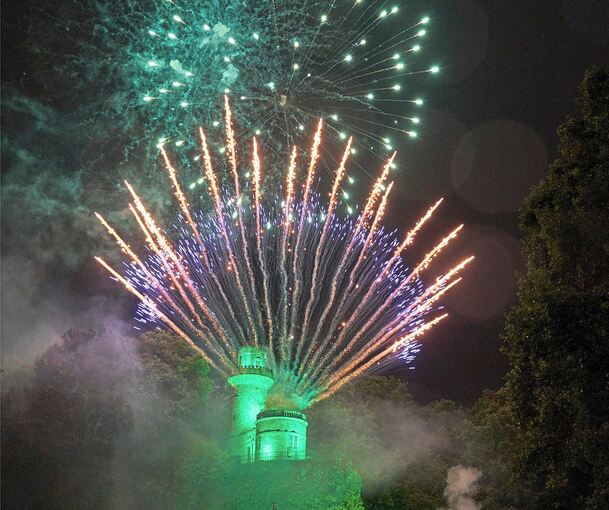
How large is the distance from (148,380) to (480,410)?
22500 mm

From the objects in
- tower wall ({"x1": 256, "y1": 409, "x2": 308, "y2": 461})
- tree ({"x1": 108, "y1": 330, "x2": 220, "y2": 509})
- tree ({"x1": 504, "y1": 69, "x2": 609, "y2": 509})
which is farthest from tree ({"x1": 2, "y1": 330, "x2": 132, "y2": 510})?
tree ({"x1": 504, "y1": 69, "x2": 609, "y2": 509})

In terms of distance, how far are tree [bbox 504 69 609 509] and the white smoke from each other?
16223 mm

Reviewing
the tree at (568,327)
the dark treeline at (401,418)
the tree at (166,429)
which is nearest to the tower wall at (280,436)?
the dark treeline at (401,418)

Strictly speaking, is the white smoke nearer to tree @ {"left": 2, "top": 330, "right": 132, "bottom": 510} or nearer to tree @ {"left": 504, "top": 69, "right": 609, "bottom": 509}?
tree @ {"left": 504, "top": 69, "right": 609, "bottom": 509}

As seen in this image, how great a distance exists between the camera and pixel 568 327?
1783 centimetres

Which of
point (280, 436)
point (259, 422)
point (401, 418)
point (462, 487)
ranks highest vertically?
point (401, 418)

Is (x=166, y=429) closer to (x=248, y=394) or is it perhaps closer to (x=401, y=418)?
(x=248, y=394)

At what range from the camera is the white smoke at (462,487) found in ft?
121

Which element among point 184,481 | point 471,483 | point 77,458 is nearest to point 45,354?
point 77,458

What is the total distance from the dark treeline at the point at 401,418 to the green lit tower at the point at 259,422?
76.9 inches

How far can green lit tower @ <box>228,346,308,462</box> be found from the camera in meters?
42.5

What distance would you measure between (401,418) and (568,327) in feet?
122

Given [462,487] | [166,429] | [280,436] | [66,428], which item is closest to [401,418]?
[280,436]

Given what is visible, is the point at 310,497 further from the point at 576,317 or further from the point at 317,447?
the point at 576,317
